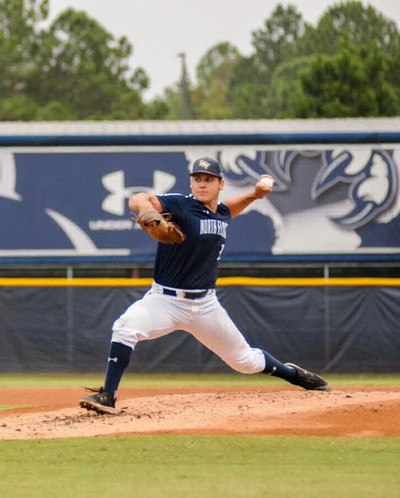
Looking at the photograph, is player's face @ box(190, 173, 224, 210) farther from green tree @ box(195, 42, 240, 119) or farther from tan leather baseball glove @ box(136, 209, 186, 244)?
green tree @ box(195, 42, 240, 119)

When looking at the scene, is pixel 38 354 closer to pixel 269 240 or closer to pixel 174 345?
pixel 174 345

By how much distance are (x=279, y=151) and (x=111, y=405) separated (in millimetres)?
9184

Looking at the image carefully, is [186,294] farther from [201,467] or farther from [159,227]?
[201,467]

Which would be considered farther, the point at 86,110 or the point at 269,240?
the point at 86,110

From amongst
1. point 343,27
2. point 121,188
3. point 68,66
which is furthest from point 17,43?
point 121,188

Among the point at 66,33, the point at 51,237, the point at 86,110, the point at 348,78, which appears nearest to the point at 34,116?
the point at 86,110

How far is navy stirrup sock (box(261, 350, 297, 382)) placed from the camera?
7.78 meters

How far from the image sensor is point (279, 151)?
15672 millimetres

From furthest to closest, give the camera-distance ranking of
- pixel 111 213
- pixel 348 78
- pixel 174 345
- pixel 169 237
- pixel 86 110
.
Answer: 1. pixel 86 110
2. pixel 348 78
3. pixel 111 213
4. pixel 174 345
5. pixel 169 237

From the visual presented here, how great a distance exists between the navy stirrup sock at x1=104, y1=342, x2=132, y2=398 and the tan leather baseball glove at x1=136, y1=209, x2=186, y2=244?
Result: 86 centimetres

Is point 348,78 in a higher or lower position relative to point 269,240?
higher

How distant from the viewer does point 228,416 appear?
7125 mm

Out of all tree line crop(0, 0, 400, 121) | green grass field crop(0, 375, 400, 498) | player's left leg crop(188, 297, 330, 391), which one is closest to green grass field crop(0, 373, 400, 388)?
player's left leg crop(188, 297, 330, 391)

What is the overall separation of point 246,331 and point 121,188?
11.0 feet
